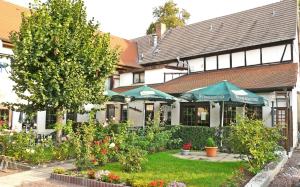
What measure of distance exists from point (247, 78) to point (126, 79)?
1152 centimetres

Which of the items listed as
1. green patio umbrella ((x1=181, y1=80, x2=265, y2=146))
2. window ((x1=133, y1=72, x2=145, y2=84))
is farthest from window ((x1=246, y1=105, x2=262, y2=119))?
window ((x1=133, y1=72, x2=145, y2=84))

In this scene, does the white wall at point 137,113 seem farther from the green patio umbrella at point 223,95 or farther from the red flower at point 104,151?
the red flower at point 104,151

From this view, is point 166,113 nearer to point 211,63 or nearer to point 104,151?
point 211,63

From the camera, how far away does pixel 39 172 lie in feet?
37.2

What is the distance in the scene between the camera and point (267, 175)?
9.45 m

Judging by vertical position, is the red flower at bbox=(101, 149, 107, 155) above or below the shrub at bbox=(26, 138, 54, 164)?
above

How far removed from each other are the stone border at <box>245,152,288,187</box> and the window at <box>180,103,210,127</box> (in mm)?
9226

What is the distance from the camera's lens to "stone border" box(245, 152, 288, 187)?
8.59 m

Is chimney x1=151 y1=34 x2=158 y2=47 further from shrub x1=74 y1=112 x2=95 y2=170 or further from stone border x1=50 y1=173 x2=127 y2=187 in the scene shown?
stone border x1=50 y1=173 x2=127 y2=187

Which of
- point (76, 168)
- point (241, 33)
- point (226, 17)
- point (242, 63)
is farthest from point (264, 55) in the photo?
point (76, 168)

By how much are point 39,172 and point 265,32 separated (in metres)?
18.7

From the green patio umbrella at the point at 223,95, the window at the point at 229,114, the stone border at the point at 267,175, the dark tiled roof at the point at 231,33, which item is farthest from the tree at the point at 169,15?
the stone border at the point at 267,175

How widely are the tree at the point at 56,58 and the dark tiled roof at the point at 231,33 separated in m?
12.2

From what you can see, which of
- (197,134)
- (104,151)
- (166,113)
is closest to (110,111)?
(166,113)
